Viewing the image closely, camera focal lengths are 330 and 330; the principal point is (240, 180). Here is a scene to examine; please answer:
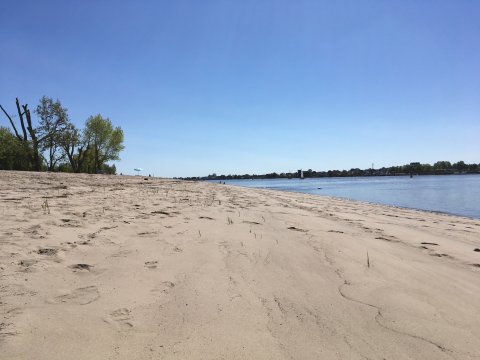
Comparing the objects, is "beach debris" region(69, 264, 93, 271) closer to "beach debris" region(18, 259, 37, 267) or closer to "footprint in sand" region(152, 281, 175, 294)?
"beach debris" region(18, 259, 37, 267)

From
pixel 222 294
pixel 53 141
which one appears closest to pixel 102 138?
pixel 53 141

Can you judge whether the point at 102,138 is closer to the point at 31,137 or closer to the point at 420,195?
the point at 31,137

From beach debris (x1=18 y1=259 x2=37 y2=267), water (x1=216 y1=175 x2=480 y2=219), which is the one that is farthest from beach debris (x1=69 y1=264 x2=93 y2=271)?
water (x1=216 y1=175 x2=480 y2=219)

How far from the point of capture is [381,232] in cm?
743

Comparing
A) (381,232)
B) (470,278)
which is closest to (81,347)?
(470,278)

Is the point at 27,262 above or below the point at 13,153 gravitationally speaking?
below

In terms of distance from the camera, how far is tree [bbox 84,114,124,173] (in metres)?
46.5

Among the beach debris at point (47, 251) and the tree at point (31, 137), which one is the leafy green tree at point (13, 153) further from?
the beach debris at point (47, 251)

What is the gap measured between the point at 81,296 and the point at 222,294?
1.36 m

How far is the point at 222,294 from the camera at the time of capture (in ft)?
11.1

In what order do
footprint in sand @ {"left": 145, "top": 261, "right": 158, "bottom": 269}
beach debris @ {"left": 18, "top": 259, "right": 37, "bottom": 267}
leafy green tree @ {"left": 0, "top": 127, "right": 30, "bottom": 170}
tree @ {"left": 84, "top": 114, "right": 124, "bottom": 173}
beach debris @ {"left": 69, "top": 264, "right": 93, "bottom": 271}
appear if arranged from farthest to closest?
tree @ {"left": 84, "top": 114, "right": 124, "bottom": 173} < leafy green tree @ {"left": 0, "top": 127, "right": 30, "bottom": 170} < footprint in sand @ {"left": 145, "top": 261, "right": 158, "bottom": 269} < beach debris @ {"left": 69, "top": 264, "right": 93, "bottom": 271} < beach debris @ {"left": 18, "top": 259, "right": 37, "bottom": 267}

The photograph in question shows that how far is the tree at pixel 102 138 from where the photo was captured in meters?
46.5

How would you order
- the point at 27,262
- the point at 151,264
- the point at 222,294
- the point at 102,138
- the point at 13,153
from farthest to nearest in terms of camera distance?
1. the point at 102,138
2. the point at 13,153
3. the point at 151,264
4. the point at 27,262
5. the point at 222,294

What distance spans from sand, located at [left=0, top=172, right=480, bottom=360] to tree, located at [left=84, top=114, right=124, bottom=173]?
4437 cm
